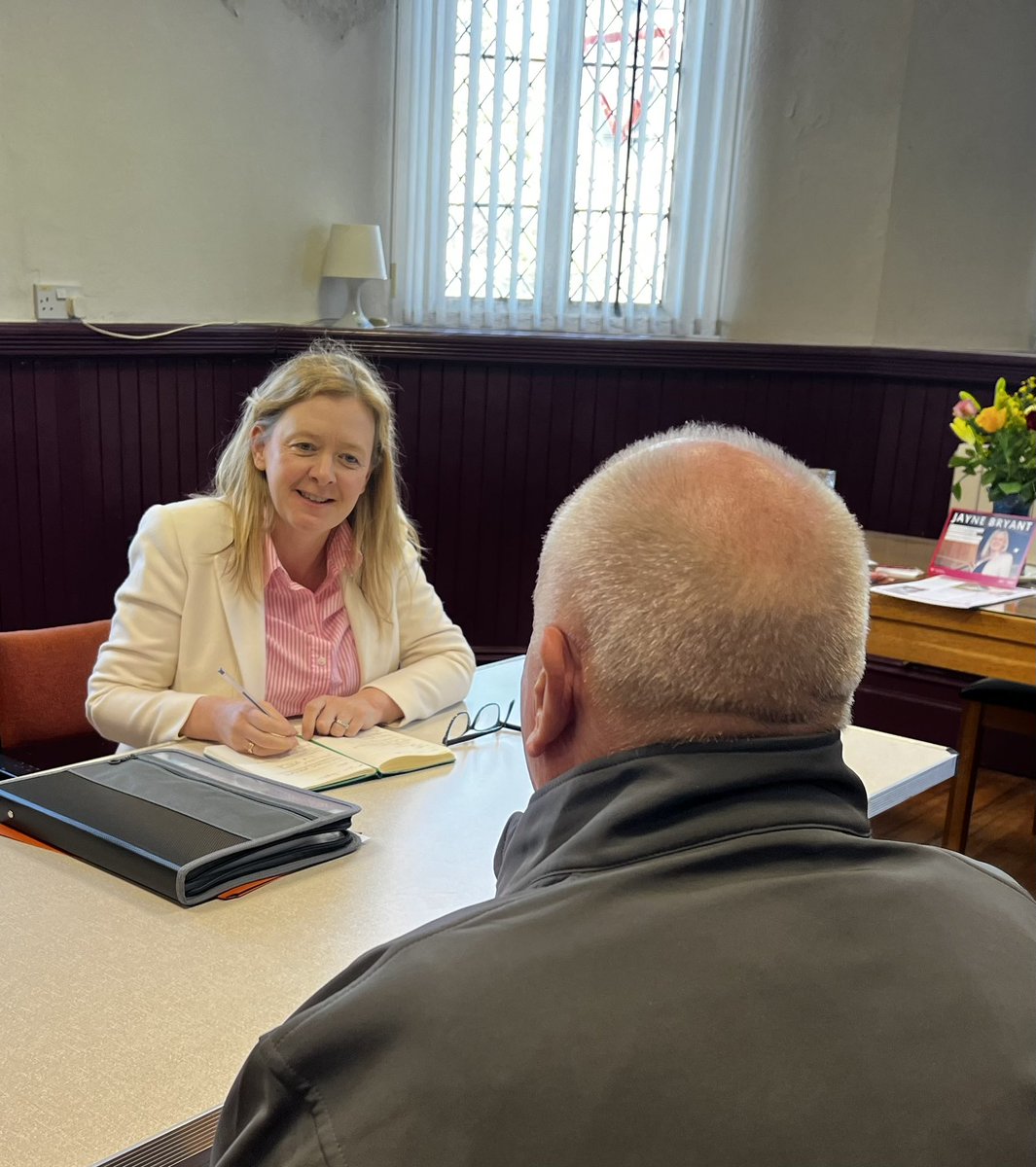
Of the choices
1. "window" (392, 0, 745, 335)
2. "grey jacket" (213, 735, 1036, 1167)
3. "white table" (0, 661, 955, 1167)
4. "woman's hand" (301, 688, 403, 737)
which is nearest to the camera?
"grey jacket" (213, 735, 1036, 1167)

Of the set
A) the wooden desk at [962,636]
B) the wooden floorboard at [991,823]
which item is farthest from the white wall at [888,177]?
the wooden desk at [962,636]

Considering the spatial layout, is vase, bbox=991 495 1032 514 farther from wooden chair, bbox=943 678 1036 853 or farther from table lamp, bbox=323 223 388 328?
table lamp, bbox=323 223 388 328

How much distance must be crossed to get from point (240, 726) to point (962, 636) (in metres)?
1.84

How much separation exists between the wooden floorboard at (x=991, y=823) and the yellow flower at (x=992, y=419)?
44.0 inches

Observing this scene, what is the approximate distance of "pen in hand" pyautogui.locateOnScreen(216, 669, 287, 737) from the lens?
196 cm

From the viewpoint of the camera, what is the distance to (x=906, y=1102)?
2.25 feet

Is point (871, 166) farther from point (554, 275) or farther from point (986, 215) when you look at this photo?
point (554, 275)

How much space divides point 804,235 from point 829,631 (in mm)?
4115

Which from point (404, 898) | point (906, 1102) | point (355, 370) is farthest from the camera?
point (355, 370)

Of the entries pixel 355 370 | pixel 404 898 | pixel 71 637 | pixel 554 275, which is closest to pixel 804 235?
pixel 554 275

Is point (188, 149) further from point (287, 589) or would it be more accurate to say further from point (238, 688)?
point (238, 688)

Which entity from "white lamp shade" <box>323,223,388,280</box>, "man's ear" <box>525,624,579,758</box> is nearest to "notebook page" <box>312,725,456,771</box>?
"man's ear" <box>525,624,579,758</box>

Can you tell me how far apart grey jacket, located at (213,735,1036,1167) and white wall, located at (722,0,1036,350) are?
4091 millimetres

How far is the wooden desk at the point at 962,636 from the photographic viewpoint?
2908 mm
